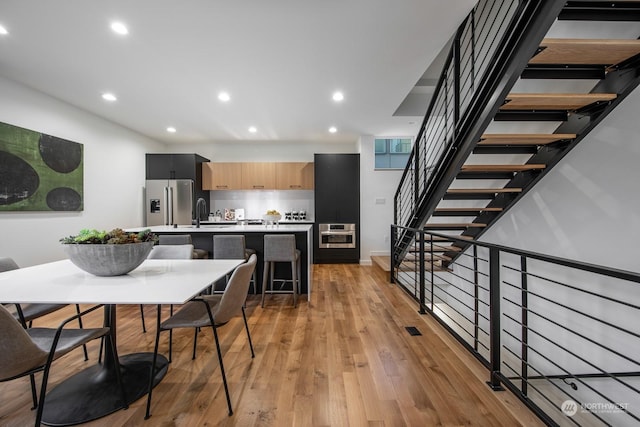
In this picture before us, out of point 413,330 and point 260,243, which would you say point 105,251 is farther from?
point 413,330

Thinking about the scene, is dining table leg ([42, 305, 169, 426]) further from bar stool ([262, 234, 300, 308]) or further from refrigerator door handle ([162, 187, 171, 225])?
refrigerator door handle ([162, 187, 171, 225])

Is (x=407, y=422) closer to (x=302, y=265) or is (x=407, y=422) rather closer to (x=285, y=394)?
(x=285, y=394)

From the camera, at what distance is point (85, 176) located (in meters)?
4.46

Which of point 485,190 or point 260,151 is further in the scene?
point 260,151

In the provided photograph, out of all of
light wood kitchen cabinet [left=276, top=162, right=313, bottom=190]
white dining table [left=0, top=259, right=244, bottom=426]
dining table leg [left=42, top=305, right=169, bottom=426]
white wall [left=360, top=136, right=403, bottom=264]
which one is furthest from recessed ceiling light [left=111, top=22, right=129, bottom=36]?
white wall [left=360, top=136, right=403, bottom=264]

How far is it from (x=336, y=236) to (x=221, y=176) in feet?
9.66

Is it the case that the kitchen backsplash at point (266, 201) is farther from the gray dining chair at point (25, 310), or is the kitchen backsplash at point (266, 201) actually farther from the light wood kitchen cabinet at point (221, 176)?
the gray dining chair at point (25, 310)

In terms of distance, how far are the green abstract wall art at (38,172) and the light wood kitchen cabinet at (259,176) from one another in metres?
2.85

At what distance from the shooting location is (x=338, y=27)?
2488 millimetres

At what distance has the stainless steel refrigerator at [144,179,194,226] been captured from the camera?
5.77 m

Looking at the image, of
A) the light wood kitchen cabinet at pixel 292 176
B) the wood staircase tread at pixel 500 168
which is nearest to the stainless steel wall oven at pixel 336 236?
the light wood kitchen cabinet at pixel 292 176

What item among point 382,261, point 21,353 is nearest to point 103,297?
point 21,353

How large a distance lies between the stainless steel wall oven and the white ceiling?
238 cm

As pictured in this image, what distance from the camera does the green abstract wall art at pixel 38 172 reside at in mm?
3363
